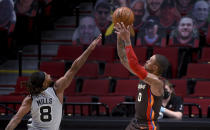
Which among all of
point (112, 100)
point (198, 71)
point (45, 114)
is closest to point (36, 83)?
point (45, 114)

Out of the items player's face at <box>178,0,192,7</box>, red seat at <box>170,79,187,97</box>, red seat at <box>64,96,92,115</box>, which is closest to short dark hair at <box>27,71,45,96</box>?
red seat at <box>64,96,92,115</box>

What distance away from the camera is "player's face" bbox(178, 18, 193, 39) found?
33.2 ft

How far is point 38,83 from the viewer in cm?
530

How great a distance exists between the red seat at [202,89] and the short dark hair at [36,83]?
13.9ft

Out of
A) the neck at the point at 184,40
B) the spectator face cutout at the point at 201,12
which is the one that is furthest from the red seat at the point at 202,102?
the spectator face cutout at the point at 201,12

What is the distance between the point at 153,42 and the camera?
10445mm

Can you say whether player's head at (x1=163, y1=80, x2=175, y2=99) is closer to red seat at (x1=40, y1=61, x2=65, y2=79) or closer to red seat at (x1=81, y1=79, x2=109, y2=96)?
red seat at (x1=81, y1=79, x2=109, y2=96)

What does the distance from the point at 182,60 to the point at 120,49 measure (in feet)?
17.8

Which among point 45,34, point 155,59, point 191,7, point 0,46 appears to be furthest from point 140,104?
point 45,34

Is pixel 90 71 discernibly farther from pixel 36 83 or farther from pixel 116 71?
pixel 36 83

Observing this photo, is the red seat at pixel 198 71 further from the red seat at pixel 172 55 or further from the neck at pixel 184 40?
the neck at pixel 184 40

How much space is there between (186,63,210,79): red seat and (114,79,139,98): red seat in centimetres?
106

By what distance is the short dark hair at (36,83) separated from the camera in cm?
529

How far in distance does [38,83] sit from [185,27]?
18.1 ft
